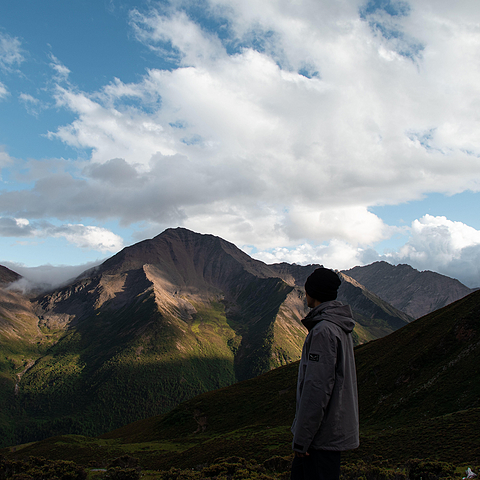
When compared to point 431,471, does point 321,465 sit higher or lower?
higher

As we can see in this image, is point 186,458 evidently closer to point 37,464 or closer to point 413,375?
point 37,464

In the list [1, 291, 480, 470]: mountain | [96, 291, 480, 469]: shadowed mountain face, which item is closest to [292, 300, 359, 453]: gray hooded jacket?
[1, 291, 480, 470]: mountain

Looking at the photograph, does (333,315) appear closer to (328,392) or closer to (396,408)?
(328,392)

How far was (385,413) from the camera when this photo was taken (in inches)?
2002

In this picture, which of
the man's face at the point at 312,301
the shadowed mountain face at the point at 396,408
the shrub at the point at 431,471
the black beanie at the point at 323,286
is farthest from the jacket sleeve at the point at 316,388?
the shadowed mountain face at the point at 396,408

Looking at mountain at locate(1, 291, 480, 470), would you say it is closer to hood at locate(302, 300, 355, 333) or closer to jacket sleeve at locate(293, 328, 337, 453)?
jacket sleeve at locate(293, 328, 337, 453)

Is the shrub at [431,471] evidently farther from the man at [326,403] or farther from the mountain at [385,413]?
the man at [326,403]

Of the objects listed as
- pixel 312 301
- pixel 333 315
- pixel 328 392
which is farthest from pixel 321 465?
pixel 312 301

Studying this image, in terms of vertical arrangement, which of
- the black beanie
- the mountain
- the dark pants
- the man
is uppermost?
the black beanie

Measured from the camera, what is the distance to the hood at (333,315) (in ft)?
21.0

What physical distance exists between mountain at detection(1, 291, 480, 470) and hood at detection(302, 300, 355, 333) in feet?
70.1

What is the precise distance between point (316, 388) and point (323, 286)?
2.13m

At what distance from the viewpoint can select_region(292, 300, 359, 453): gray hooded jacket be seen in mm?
5945

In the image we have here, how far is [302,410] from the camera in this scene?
237 inches
